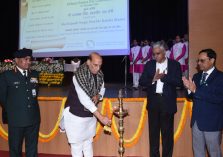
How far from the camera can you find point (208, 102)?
324cm

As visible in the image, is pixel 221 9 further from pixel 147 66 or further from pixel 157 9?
pixel 157 9

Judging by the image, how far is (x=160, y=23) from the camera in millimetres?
10133

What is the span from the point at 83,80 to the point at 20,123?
1.01m

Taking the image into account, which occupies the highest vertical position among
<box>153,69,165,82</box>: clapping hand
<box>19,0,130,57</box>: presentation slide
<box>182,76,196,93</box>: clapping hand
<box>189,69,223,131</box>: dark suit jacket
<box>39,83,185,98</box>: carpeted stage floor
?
<box>19,0,130,57</box>: presentation slide

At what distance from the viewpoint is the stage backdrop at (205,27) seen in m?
4.24

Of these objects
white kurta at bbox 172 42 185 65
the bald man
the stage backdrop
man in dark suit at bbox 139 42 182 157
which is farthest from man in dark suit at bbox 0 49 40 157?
white kurta at bbox 172 42 185 65

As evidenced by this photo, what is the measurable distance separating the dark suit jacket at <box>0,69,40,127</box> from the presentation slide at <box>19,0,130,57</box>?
2577 mm

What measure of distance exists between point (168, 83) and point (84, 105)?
106cm

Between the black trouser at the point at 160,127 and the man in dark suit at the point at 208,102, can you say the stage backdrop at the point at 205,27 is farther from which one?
the man in dark suit at the point at 208,102

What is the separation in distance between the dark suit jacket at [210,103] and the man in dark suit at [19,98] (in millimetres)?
1753

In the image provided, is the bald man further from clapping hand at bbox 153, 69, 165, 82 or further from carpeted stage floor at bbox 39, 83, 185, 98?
carpeted stage floor at bbox 39, 83, 185, 98

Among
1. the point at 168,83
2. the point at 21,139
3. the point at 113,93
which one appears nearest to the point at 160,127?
the point at 168,83

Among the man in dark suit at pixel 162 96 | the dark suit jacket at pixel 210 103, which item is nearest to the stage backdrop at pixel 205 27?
the man in dark suit at pixel 162 96

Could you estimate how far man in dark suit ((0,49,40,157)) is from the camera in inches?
141
